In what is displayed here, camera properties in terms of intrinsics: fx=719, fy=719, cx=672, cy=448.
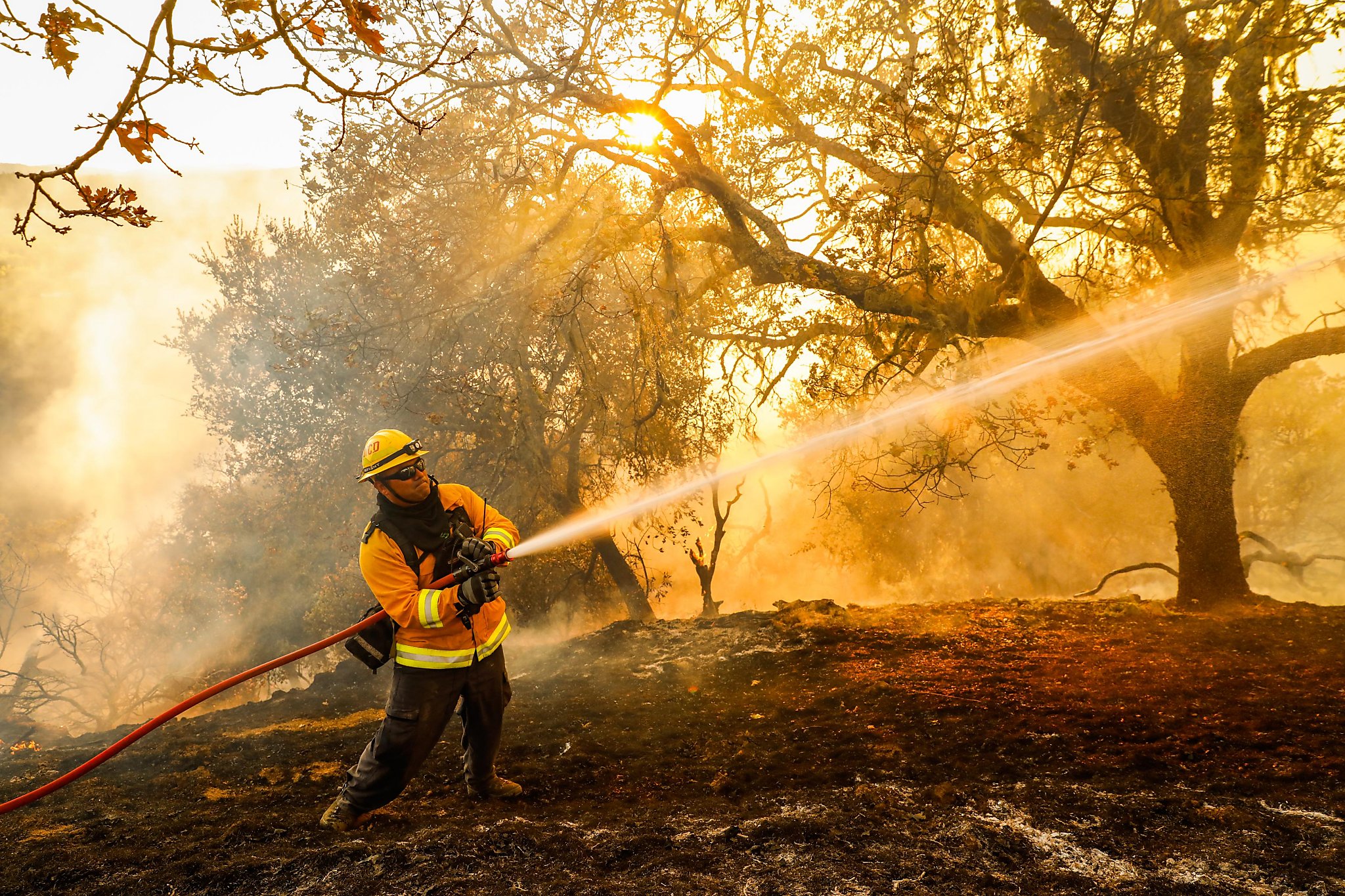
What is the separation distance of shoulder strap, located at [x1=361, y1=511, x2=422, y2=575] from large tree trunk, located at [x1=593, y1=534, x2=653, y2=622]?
959cm

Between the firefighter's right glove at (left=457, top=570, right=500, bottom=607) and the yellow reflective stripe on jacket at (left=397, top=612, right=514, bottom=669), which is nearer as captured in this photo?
the firefighter's right glove at (left=457, top=570, right=500, bottom=607)

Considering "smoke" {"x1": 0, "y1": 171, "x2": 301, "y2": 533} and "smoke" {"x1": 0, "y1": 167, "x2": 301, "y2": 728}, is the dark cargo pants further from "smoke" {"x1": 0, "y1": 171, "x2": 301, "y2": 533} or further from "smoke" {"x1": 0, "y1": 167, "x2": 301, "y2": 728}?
"smoke" {"x1": 0, "y1": 171, "x2": 301, "y2": 533}

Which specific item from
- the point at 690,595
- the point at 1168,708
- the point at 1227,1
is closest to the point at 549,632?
the point at 690,595

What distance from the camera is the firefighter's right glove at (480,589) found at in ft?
11.3

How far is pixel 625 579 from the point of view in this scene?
13.4 metres

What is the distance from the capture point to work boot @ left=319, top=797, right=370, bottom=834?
12.5ft

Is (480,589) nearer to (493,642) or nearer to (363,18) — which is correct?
(493,642)

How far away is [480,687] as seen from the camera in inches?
153

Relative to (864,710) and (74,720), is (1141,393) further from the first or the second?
(74,720)

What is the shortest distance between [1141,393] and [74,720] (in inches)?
1012

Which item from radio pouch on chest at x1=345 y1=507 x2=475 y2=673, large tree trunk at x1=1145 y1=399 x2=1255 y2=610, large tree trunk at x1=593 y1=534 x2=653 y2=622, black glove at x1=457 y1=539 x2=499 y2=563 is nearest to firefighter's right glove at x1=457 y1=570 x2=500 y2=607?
black glove at x1=457 y1=539 x2=499 y2=563

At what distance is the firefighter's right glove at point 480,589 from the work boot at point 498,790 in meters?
1.45

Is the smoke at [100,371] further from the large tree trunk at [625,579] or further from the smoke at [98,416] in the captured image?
the large tree trunk at [625,579]

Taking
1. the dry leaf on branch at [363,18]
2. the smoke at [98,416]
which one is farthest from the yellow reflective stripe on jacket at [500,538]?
the smoke at [98,416]
